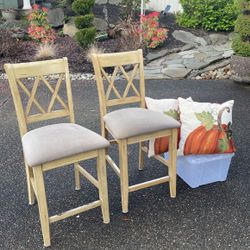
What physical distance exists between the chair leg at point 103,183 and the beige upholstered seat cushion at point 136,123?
0.18 metres

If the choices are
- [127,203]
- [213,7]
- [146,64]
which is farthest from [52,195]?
[213,7]

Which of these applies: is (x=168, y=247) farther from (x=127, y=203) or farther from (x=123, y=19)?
(x=123, y=19)

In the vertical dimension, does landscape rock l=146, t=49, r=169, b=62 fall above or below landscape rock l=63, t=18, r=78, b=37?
below

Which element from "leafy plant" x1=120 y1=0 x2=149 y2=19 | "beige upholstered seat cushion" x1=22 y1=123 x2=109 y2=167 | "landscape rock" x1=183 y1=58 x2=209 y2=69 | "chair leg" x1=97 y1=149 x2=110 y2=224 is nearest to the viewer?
"beige upholstered seat cushion" x1=22 y1=123 x2=109 y2=167

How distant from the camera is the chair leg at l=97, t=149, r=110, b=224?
6.49ft

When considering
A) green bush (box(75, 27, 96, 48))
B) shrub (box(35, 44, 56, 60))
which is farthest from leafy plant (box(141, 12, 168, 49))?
shrub (box(35, 44, 56, 60))

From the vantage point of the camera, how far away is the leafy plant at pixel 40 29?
6660 mm

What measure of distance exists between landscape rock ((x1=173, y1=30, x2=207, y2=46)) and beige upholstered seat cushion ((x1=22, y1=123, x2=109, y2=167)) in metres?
5.30

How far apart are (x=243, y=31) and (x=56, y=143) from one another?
12.2ft

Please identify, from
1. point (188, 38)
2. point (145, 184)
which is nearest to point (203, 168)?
point (145, 184)

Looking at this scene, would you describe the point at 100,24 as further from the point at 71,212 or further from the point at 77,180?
the point at 71,212

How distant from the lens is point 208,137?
2.34m

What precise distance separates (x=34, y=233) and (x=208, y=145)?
1.29 metres

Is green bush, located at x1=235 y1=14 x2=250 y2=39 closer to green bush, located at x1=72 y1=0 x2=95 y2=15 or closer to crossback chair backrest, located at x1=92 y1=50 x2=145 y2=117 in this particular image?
green bush, located at x1=72 y1=0 x2=95 y2=15
